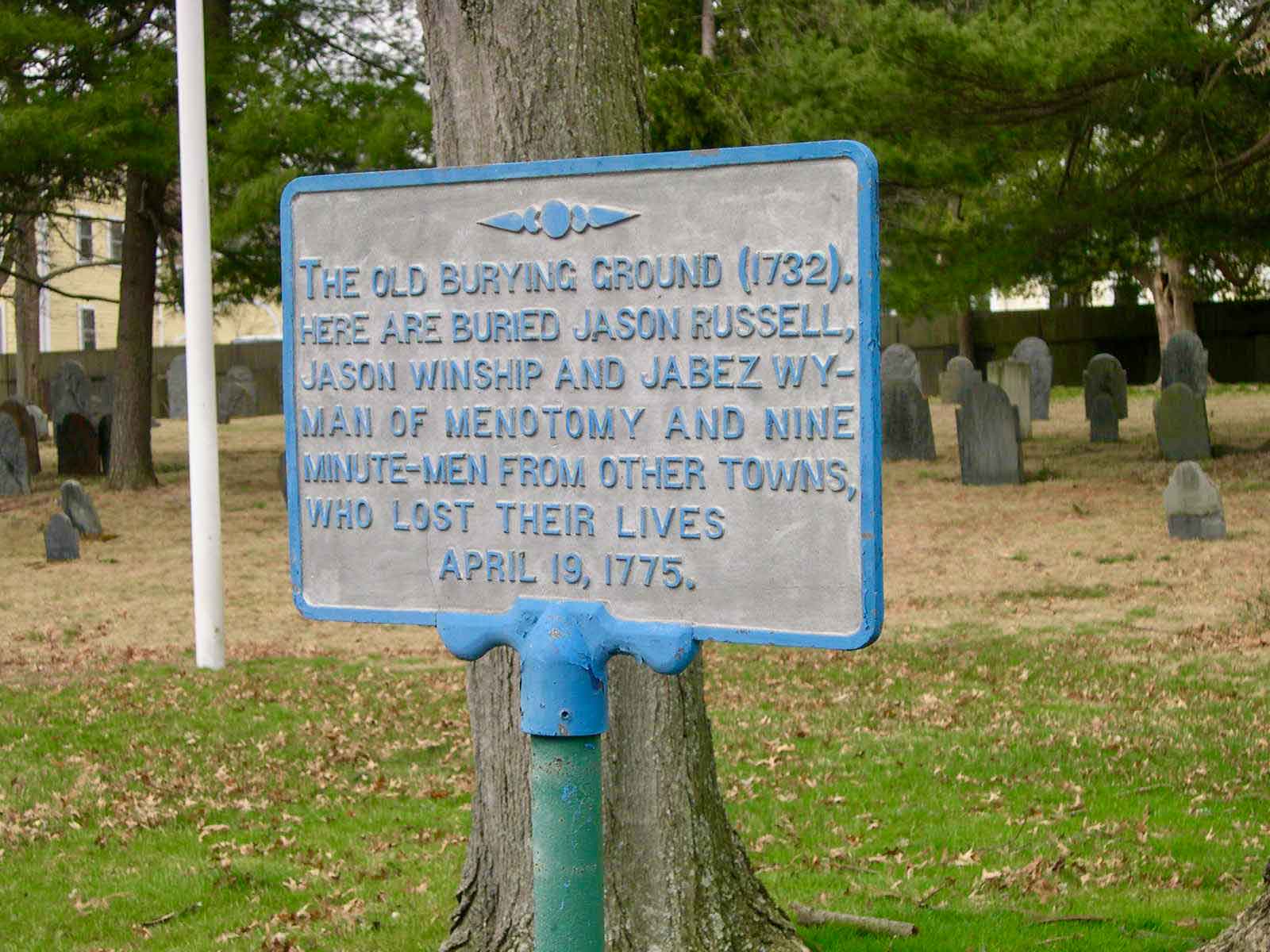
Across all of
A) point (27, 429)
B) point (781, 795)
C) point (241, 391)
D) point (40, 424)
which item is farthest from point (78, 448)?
point (781, 795)

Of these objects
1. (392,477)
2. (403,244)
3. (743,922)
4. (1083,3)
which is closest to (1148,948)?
(743,922)

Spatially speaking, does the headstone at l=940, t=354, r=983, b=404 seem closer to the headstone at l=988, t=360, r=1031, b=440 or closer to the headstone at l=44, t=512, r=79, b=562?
the headstone at l=988, t=360, r=1031, b=440

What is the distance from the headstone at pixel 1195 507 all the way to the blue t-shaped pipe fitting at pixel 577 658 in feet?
35.0

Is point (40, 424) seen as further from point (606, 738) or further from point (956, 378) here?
point (606, 738)

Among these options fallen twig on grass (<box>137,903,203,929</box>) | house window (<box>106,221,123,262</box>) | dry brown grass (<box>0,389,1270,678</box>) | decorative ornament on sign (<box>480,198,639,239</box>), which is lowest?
fallen twig on grass (<box>137,903,203,929</box>)

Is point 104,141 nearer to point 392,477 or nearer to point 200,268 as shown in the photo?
point 200,268

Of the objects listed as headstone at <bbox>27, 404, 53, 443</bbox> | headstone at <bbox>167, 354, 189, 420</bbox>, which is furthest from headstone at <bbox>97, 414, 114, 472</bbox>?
headstone at <bbox>167, 354, 189, 420</bbox>

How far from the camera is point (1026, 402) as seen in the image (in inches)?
891

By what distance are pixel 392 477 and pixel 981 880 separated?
2.82 meters

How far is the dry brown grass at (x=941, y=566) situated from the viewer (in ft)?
35.1

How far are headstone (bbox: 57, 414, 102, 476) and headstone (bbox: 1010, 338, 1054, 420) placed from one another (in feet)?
43.1

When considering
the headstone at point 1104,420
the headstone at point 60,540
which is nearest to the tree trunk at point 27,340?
the headstone at point 60,540

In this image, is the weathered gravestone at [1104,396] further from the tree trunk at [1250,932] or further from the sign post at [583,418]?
the sign post at [583,418]

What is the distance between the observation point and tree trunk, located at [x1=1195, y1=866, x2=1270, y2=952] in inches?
150
